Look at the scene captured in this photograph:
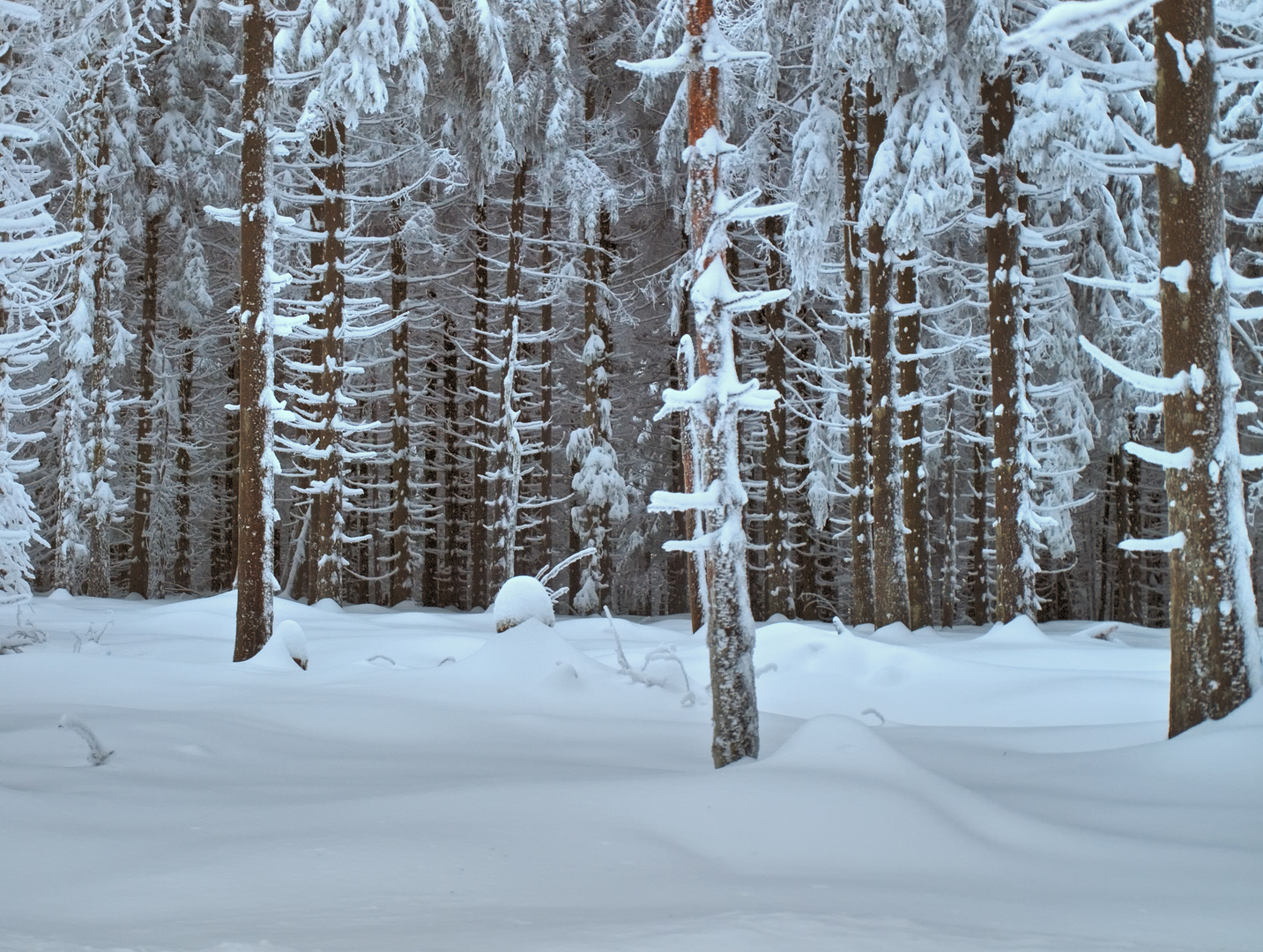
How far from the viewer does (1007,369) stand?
13.3 m

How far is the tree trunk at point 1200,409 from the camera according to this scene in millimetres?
6367

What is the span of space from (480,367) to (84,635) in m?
12.7

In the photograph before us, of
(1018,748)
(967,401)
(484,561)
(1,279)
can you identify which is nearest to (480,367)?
(484,561)

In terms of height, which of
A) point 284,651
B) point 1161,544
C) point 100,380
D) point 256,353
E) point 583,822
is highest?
point 100,380

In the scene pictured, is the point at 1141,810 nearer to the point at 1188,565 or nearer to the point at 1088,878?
the point at 1088,878

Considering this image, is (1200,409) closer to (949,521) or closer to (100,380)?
(949,521)

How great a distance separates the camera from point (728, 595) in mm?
5797

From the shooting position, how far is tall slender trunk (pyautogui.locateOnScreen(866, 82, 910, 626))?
14164 mm

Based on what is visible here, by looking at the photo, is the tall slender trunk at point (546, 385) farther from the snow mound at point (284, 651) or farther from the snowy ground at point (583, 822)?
the snowy ground at point (583, 822)

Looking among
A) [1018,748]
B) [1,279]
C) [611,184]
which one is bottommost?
[1018,748]

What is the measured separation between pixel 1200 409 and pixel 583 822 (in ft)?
16.3

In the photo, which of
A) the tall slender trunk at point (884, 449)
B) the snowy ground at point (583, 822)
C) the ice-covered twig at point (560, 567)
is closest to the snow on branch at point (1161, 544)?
the snowy ground at point (583, 822)

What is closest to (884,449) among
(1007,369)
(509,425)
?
(1007,369)

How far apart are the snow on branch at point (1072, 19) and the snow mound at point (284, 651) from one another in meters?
8.19
